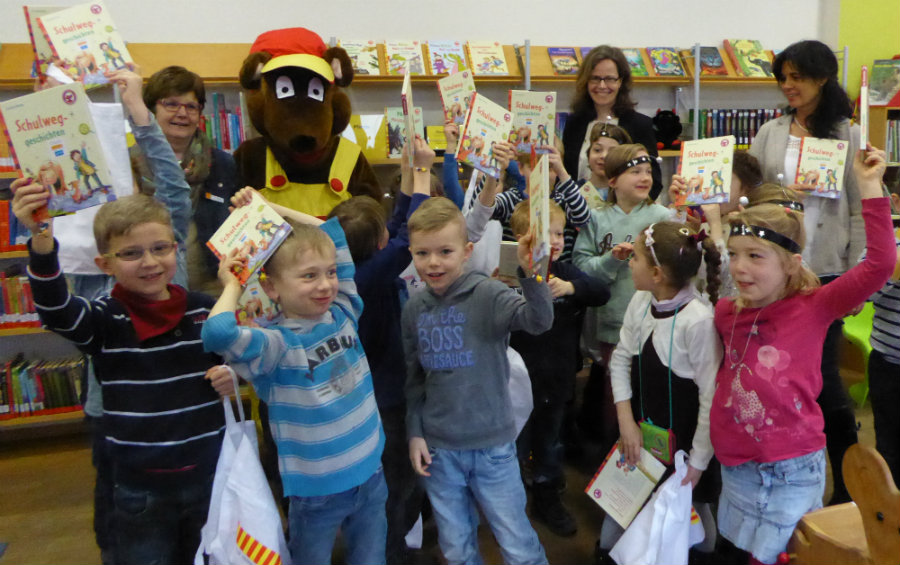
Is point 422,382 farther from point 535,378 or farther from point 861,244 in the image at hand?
point 861,244

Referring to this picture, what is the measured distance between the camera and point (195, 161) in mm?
2211

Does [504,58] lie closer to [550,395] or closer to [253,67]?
[253,67]

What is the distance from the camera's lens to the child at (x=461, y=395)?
5.41 feet

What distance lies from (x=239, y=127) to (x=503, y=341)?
8.16ft

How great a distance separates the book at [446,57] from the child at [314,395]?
2580mm

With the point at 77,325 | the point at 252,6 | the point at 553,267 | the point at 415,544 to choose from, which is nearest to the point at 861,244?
the point at 553,267

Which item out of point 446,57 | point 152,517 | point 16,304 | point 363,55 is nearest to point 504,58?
point 446,57

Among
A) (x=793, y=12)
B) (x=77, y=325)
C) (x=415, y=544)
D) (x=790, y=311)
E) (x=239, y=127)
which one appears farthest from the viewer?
(x=793, y=12)

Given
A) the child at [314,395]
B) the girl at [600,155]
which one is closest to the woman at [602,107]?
the girl at [600,155]

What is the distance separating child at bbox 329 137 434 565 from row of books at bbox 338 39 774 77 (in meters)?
1.94

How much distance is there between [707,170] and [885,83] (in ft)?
10.9

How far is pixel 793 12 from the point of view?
4.72 metres

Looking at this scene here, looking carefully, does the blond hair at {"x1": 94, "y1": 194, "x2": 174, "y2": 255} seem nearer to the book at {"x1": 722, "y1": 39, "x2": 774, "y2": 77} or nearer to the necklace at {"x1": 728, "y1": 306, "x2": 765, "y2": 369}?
the necklace at {"x1": 728, "y1": 306, "x2": 765, "y2": 369}

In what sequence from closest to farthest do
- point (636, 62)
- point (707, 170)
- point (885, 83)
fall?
point (707, 170) → point (636, 62) → point (885, 83)
